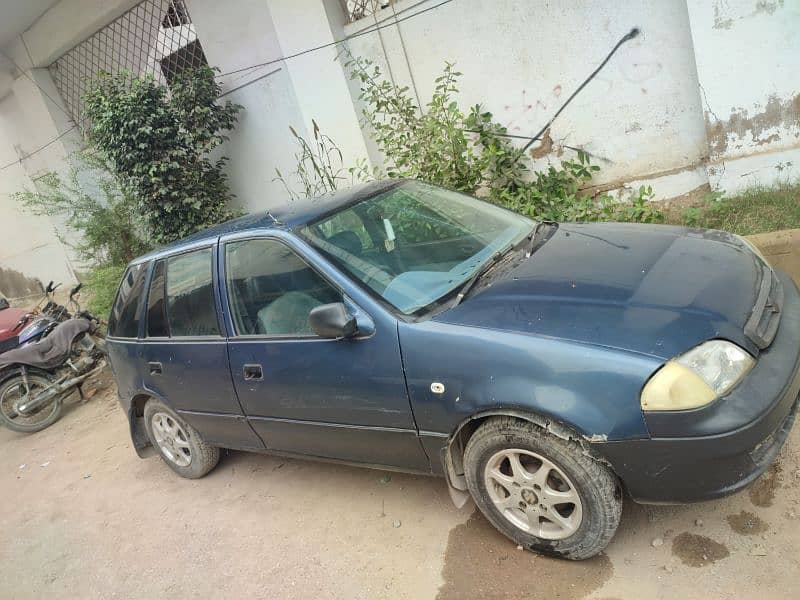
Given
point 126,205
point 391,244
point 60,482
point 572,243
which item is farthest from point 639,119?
point 126,205

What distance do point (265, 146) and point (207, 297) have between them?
4.80 m

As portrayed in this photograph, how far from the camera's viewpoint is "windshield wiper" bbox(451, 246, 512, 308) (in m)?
2.67

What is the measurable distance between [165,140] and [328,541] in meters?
5.78

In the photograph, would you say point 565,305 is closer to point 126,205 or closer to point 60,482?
point 60,482

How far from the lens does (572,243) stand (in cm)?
304

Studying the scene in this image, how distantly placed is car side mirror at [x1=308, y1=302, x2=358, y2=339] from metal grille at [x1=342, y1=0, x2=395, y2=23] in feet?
15.6

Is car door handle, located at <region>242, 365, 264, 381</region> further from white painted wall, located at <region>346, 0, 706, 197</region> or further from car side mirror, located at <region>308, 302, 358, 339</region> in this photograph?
white painted wall, located at <region>346, 0, 706, 197</region>

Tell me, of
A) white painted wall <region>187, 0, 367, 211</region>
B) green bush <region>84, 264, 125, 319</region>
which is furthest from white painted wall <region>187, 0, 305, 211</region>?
green bush <region>84, 264, 125, 319</region>

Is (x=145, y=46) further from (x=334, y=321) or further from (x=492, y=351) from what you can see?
(x=492, y=351)

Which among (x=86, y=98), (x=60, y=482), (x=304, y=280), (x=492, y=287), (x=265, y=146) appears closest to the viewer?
(x=492, y=287)


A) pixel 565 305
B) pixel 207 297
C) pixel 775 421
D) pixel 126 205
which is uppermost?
pixel 126 205

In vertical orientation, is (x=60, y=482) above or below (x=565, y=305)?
below

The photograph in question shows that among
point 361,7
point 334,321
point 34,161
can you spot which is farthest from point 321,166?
point 34,161

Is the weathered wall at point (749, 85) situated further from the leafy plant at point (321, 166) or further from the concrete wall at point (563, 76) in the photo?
the leafy plant at point (321, 166)
